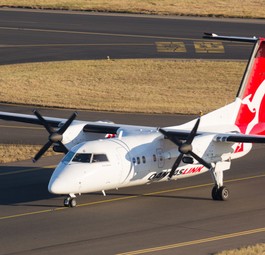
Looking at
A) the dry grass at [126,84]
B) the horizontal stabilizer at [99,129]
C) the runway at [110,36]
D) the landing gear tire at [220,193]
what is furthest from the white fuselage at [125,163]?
the runway at [110,36]

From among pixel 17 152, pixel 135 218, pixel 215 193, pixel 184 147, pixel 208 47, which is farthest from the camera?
pixel 208 47

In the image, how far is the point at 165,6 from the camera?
91125 millimetres

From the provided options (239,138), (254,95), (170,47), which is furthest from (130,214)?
(170,47)

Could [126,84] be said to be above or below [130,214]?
above

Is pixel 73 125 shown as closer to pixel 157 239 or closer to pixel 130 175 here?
pixel 130 175

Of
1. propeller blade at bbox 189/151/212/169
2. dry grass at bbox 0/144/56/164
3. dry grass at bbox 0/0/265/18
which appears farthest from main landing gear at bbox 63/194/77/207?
dry grass at bbox 0/0/265/18

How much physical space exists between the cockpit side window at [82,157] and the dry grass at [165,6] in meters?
56.1

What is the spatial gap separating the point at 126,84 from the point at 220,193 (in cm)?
2831

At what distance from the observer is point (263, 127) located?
37375mm

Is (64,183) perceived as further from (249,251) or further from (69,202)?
(249,251)

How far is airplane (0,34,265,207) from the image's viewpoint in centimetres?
3184

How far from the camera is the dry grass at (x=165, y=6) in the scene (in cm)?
8788

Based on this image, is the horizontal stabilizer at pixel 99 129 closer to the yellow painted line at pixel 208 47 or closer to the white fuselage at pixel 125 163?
the white fuselage at pixel 125 163

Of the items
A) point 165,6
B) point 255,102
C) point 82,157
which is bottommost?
point 82,157
